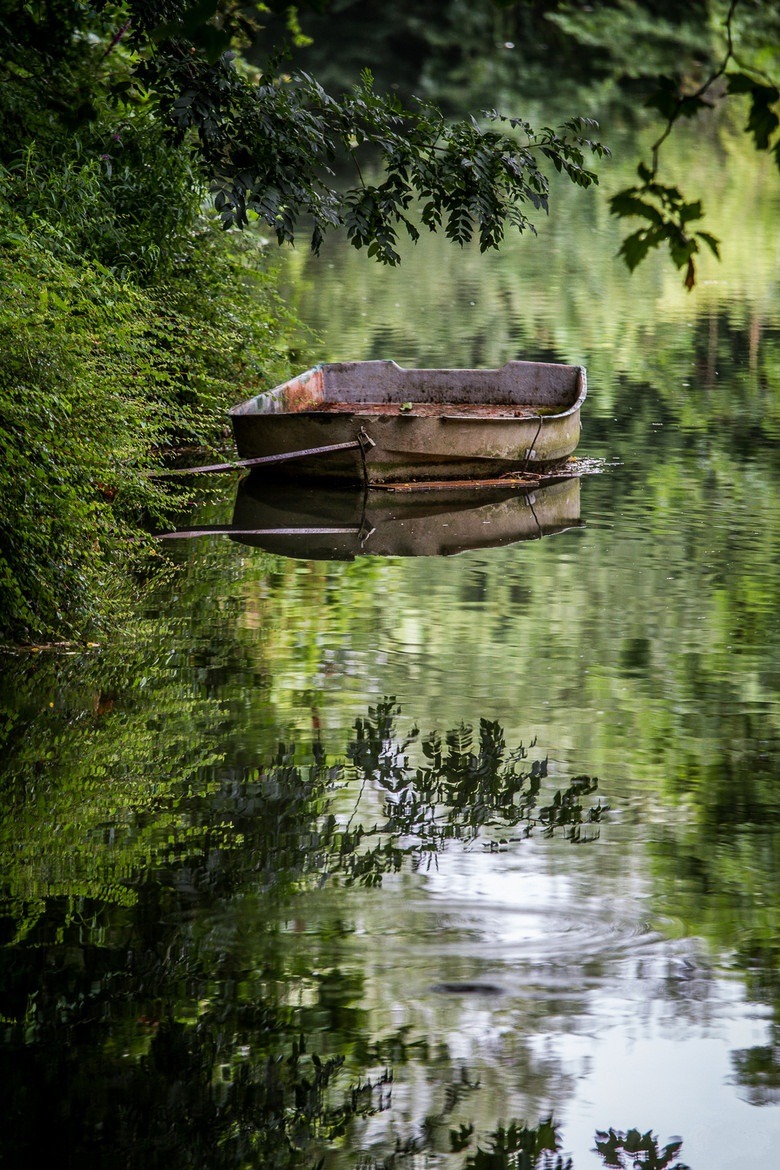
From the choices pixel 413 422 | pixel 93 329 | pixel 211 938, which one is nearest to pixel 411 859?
pixel 211 938

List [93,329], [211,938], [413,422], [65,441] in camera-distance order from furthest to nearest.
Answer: [413,422]
[93,329]
[65,441]
[211,938]

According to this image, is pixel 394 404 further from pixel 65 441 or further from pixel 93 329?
pixel 65 441

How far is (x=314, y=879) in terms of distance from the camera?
16.9 feet

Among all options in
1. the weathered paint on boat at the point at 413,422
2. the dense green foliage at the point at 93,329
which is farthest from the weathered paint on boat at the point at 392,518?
the dense green foliage at the point at 93,329

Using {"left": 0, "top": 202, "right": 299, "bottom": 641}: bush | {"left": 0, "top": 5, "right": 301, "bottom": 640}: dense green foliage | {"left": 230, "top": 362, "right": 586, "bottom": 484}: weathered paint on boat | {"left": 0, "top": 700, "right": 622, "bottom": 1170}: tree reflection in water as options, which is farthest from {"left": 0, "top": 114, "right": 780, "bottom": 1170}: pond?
{"left": 230, "top": 362, "right": 586, "bottom": 484}: weathered paint on boat

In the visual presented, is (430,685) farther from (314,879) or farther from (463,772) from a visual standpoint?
(314,879)

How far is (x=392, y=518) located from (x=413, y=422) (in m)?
0.68

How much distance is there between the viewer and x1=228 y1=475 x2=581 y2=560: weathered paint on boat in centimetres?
942

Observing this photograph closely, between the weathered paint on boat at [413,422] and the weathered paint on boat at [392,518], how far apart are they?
0.18 meters

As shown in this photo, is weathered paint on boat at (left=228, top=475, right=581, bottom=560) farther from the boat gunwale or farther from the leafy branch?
the leafy branch

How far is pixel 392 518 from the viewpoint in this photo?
32.9 ft

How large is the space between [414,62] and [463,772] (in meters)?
37.8

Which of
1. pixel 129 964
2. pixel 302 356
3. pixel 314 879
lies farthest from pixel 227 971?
pixel 302 356

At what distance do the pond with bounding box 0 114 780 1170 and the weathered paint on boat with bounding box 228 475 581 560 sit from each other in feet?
0.28
